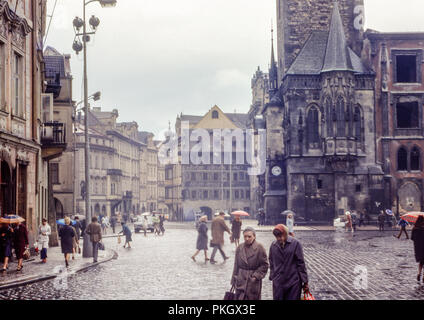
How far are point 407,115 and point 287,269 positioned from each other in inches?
1857

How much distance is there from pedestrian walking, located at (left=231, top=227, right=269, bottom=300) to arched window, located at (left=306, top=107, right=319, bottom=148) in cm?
4366

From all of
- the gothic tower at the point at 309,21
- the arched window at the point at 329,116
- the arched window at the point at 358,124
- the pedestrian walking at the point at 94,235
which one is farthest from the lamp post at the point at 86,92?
the gothic tower at the point at 309,21

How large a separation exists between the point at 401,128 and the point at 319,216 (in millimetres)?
10705

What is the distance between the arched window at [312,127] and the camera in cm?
5194

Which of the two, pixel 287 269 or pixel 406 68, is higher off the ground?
pixel 406 68

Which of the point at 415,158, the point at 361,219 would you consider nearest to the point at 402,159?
the point at 415,158

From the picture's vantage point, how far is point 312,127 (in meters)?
52.2

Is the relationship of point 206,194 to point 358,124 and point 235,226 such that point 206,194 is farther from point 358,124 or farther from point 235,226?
point 235,226

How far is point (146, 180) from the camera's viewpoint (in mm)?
112000

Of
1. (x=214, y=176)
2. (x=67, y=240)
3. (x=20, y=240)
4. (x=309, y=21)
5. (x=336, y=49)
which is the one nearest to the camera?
(x=20, y=240)

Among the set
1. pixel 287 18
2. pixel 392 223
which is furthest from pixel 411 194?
pixel 287 18

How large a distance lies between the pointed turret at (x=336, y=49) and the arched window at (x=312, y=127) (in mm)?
3849

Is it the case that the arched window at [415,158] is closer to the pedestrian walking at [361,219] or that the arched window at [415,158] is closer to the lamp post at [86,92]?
the pedestrian walking at [361,219]

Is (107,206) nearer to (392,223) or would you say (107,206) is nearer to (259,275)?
(392,223)
